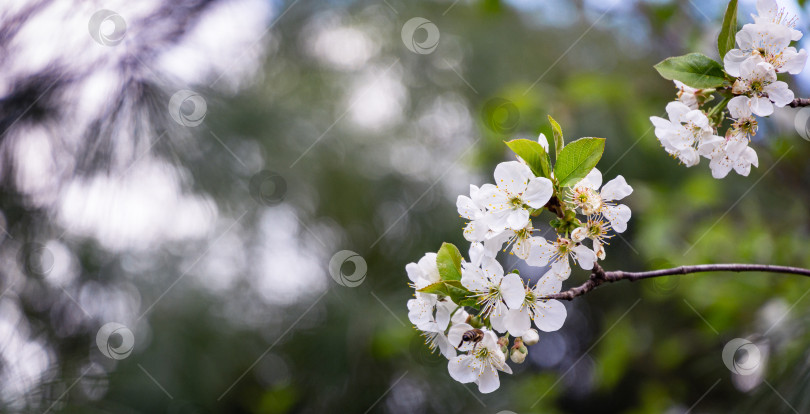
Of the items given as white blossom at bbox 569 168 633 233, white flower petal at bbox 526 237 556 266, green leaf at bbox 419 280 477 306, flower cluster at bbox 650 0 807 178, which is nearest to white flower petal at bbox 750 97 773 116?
flower cluster at bbox 650 0 807 178

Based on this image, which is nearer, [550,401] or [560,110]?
[560,110]

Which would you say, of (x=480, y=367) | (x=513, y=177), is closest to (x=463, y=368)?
(x=480, y=367)

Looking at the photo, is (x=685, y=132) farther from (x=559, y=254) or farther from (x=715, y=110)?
(x=559, y=254)

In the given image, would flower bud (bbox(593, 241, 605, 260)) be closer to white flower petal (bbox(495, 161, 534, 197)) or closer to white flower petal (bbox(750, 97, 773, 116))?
white flower petal (bbox(495, 161, 534, 197))

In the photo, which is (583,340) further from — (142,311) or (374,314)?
(142,311)

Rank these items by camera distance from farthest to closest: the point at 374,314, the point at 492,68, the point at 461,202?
the point at 492,68 < the point at 374,314 < the point at 461,202

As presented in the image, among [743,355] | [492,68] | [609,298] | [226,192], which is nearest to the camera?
[226,192]

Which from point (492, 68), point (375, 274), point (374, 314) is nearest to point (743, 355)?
point (374, 314)

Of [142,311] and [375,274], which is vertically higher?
[142,311]
